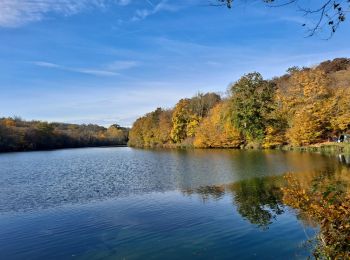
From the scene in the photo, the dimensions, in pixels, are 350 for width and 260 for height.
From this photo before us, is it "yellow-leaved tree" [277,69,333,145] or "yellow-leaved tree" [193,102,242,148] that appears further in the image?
"yellow-leaved tree" [193,102,242,148]

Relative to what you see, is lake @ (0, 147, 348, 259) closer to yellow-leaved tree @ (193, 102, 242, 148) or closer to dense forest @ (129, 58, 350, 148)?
dense forest @ (129, 58, 350, 148)

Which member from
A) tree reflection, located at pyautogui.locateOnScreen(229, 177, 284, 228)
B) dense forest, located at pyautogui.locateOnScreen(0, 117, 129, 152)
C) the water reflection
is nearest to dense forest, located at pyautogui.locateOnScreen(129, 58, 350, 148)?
the water reflection

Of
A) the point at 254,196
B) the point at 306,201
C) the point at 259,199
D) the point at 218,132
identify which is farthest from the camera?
the point at 218,132

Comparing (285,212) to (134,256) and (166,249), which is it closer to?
(166,249)

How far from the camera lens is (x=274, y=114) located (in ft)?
200

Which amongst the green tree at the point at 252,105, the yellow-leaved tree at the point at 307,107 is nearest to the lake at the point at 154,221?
the yellow-leaved tree at the point at 307,107

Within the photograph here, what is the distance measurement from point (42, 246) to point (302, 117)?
4685cm

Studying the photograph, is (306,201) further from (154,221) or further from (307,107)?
(307,107)

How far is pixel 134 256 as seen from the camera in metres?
11.2

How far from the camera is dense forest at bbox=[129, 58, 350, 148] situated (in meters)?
52.5

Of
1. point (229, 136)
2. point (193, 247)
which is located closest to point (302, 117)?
point (229, 136)

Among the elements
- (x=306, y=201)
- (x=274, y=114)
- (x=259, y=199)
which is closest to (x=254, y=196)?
(x=259, y=199)

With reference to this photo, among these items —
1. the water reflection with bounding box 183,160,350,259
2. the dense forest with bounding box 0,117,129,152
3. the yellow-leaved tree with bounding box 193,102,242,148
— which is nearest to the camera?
the water reflection with bounding box 183,160,350,259

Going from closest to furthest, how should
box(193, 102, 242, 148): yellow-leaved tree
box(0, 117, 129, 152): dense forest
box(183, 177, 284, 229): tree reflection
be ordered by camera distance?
box(183, 177, 284, 229): tree reflection, box(193, 102, 242, 148): yellow-leaved tree, box(0, 117, 129, 152): dense forest
